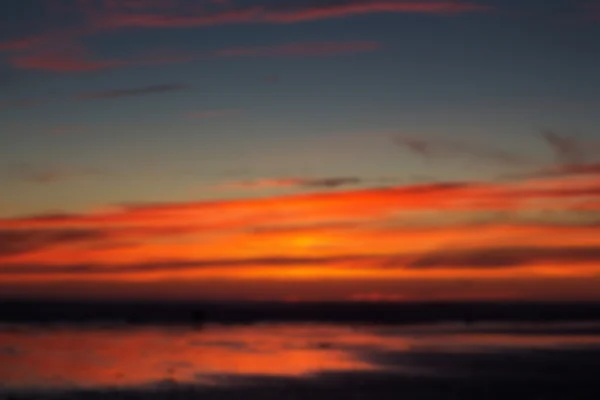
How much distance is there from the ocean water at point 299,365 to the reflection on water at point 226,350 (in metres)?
0.04

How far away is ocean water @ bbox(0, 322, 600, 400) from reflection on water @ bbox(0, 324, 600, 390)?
36 millimetres

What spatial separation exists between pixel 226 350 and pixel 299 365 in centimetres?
634

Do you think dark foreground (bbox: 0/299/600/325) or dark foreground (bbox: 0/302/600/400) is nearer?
dark foreground (bbox: 0/302/600/400)

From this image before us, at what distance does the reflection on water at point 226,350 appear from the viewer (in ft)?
90.9

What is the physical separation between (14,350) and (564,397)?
19.3 m

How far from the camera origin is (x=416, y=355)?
114 feet

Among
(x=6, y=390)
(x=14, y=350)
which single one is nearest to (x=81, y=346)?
(x=14, y=350)

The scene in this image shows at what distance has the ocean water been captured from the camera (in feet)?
81.0

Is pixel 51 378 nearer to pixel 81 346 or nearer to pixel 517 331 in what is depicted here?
pixel 81 346

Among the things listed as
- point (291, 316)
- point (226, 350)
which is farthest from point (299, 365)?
point (291, 316)

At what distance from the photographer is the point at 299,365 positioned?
30.7 metres

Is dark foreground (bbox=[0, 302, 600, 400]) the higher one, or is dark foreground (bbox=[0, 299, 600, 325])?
dark foreground (bbox=[0, 299, 600, 325])

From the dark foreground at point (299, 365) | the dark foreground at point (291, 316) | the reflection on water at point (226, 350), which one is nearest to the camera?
the dark foreground at point (299, 365)

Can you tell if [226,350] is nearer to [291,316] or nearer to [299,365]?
[299,365]
